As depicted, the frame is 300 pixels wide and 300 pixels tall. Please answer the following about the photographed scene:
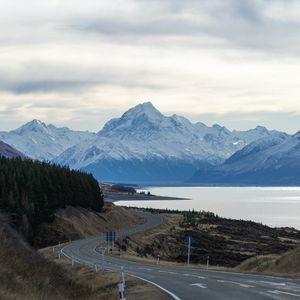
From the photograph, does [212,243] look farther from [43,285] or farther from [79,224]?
[43,285]

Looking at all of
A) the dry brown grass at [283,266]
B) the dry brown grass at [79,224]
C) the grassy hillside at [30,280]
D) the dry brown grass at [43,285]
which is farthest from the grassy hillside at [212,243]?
the grassy hillside at [30,280]

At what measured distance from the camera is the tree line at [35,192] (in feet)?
288

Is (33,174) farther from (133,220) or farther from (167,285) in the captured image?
(167,285)

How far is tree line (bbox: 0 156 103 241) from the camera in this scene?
87.9 metres

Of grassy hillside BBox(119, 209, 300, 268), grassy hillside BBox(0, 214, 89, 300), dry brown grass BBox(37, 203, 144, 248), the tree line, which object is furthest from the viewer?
dry brown grass BBox(37, 203, 144, 248)

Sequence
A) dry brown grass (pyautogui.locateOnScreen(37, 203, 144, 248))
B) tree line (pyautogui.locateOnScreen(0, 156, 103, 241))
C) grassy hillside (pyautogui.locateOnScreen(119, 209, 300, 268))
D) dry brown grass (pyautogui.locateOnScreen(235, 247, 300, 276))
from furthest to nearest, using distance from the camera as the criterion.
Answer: dry brown grass (pyautogui.locateOnScreen(37, 203, 144, 248)), tree line (pyautogui.locateOnScreen(0, 156, 103, 241)), grassy hillside (pyautogui.locateOnScreen(119, 209, 300, 268)), dry brown grass (pyautogui.locateOnScreen(235, 247, 300, 276))

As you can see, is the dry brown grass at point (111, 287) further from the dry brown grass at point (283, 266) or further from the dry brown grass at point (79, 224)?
the dry brown grass at point (79, 224)

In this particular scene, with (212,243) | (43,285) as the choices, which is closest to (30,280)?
(43,285)

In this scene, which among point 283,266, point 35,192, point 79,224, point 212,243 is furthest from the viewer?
point 79,224

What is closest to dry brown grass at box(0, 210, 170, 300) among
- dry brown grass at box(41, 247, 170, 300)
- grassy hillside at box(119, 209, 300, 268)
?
dry brown grass at box(41, 247, 170, 300)

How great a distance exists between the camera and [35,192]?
313 ft

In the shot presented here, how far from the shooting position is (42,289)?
25516mm

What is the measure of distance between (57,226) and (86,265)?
151ft

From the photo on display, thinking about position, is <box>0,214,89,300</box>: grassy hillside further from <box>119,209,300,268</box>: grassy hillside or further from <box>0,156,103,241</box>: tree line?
<box>0,156,103,241</box>: tree line
